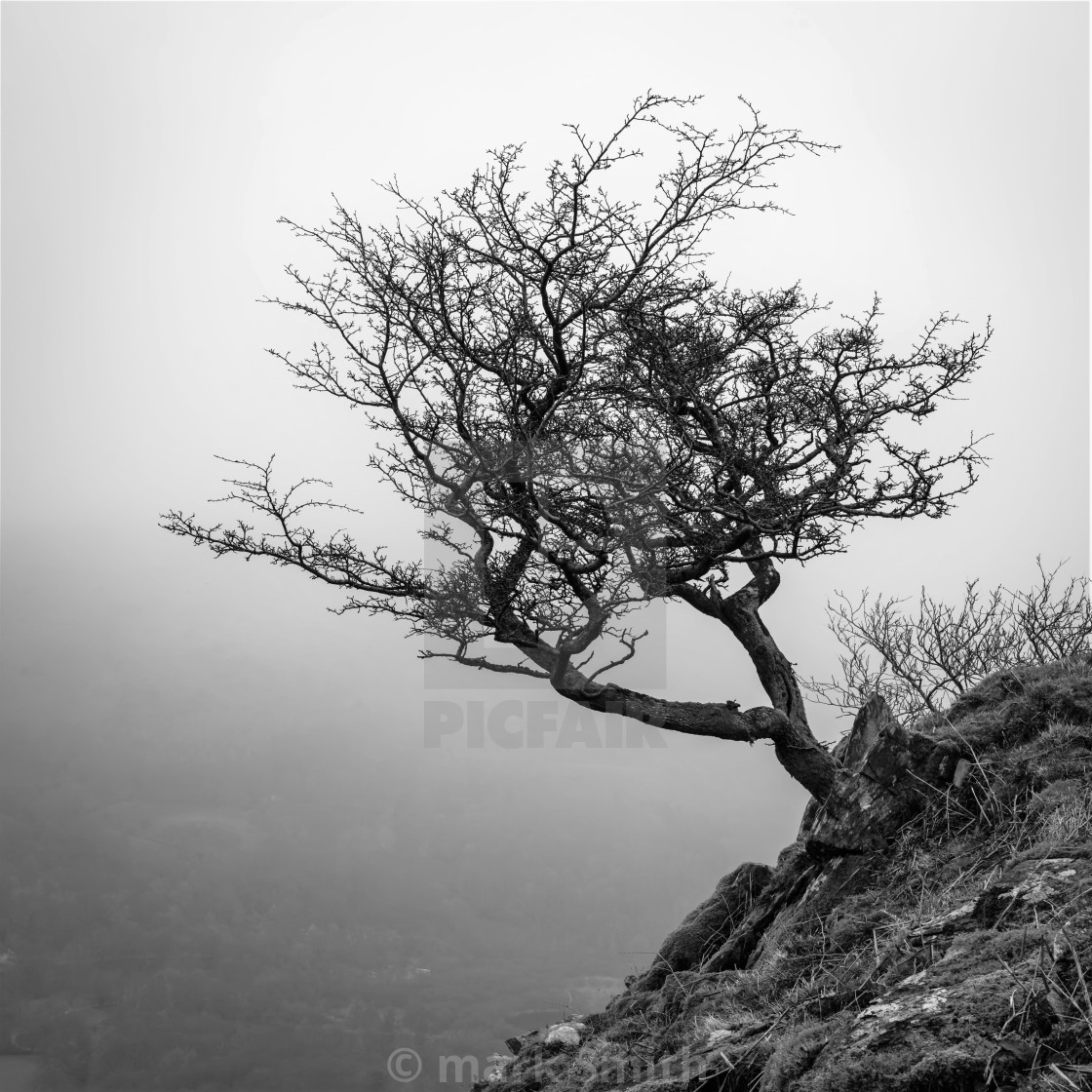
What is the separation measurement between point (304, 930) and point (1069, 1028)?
167065 millimetres

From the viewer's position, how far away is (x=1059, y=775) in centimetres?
687

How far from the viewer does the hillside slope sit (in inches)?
161

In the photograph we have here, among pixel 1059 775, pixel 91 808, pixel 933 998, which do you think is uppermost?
pixel 1059 775

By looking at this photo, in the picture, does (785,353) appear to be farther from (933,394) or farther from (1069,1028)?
(1069,1028)

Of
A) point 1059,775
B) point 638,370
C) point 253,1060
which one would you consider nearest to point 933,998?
point 1059,775

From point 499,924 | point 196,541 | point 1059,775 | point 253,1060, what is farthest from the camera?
point 499,924

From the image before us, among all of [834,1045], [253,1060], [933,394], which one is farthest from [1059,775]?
[253,1060]

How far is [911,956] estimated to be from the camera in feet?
17.1

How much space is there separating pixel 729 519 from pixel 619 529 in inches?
54.9

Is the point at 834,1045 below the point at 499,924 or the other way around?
the other way around

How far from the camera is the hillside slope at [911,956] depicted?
4.10 metres

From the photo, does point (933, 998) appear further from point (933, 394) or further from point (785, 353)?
point (785, 353)

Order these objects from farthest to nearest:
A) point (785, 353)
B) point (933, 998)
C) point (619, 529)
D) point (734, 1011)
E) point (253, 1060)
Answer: point (253, 1060) < point (785, 353) < point (619, 529) < point (734, 1011) < point (933, 998)

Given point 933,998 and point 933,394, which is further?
point 933,394
